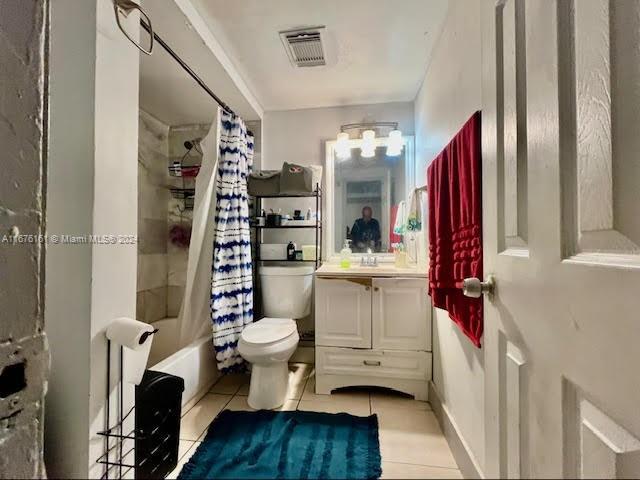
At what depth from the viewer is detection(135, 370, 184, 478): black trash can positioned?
2.94 ft

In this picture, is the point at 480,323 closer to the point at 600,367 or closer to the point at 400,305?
the point at 600,367

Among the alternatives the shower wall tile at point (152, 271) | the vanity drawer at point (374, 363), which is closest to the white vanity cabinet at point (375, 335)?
the vanity drawer at point (374, 363)

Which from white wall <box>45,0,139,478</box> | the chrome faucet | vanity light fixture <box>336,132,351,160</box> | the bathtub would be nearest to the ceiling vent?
vanity light fixture <box>336,132,351,160</box>

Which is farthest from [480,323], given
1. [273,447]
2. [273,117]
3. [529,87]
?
[273,117]

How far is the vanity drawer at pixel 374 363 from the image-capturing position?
1.53 metres

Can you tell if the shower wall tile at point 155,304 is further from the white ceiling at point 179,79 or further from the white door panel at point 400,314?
the white door panel at point 400,314

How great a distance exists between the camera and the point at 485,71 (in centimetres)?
61

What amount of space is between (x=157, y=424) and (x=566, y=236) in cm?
125

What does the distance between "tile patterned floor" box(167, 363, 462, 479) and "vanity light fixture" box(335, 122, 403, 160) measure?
5.44 ft

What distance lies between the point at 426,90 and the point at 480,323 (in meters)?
1.48

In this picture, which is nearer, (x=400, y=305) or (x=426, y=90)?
(x=400, y=305)

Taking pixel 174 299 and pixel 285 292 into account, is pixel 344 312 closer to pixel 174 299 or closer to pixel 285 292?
pixel 285 292

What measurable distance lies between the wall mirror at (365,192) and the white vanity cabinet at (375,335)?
564 mm

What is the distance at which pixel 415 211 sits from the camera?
1.64 meters
